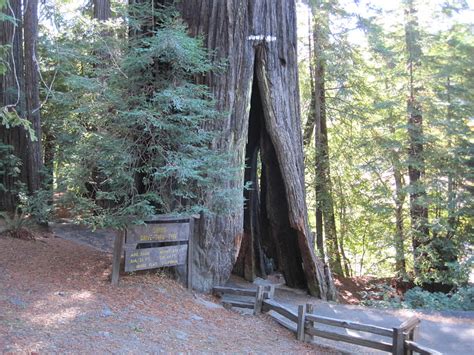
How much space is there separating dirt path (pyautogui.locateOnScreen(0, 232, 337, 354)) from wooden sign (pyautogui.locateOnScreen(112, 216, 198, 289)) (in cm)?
31

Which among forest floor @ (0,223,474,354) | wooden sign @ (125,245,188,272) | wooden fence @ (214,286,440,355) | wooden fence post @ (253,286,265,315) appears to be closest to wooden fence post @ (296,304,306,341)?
wooden fence @ (214,286,440,355)

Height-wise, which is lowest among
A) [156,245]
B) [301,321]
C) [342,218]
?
[301,321]

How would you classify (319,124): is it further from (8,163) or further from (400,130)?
(8,163)

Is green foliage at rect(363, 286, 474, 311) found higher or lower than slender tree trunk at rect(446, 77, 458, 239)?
lower

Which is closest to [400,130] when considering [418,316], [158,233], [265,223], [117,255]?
[265,223]

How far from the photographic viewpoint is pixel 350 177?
16.6 m

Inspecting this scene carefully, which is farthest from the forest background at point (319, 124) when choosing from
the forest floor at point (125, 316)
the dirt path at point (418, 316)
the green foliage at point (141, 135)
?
Result: the dirt path at point (418, 316)

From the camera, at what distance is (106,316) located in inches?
210

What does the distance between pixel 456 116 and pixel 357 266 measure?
11.2m

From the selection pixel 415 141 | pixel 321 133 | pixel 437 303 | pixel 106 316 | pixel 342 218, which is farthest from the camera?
pixel 342 218

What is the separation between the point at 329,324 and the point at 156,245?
10.6 feet

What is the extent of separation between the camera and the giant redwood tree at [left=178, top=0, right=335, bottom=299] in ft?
27.0

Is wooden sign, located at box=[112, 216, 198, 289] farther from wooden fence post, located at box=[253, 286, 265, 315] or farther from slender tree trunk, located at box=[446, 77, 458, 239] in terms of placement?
slender tree trunk, located at box=[446, 77, 458, 239]

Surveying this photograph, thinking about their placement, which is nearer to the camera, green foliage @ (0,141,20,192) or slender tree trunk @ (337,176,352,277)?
green foliage @ (0,141,20,192)
